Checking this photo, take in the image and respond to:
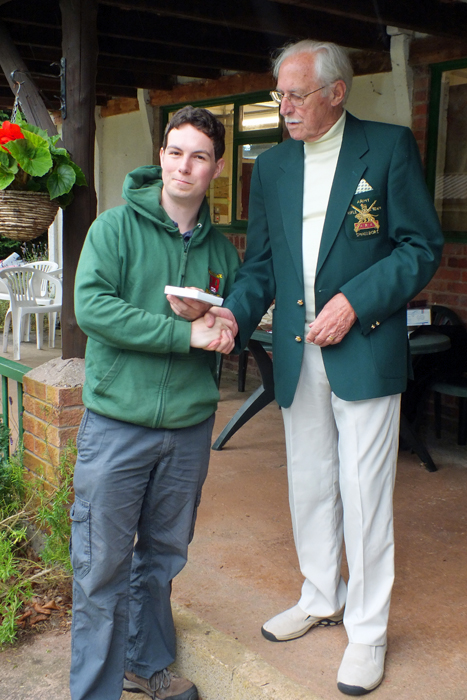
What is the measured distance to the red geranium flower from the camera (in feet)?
9.93

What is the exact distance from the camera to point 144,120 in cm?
816

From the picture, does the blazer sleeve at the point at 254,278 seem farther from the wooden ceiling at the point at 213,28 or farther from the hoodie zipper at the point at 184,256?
the wooden ceiling at the point at 213,28

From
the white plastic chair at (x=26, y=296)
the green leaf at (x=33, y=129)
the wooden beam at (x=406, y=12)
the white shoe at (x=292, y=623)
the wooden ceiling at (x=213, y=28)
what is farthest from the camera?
the white plastic chair at (x=26, y=296)

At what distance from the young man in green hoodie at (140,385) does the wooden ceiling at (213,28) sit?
7.43 feet

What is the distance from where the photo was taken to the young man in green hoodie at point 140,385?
2098 millimetres

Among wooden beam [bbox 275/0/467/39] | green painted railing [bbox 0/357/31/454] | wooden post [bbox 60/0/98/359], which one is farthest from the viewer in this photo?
wooden beam [bbox 275/0/467/39]

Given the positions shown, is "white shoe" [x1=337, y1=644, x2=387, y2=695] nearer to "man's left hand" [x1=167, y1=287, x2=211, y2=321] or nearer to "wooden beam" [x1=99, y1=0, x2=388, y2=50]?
"man's left hand" [x1=167, y1=287, x2=211, y2=321]

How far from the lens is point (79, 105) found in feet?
11.6

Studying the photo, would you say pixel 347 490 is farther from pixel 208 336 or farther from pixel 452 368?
pixel 452 368

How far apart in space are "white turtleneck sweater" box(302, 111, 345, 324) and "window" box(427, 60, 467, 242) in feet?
10.2

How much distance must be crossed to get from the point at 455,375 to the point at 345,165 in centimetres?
288

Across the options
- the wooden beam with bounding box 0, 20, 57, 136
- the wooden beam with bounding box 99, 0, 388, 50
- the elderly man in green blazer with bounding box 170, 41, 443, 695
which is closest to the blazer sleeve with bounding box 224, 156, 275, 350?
the elderly man in green blazer with bounding box 170, 41, 443, 695

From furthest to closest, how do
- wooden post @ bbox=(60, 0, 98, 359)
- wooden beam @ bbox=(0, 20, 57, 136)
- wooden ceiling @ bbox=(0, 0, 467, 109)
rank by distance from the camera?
wooden ceiling @ bbox=(0, 0, 467, 109) → wooden beam @ bbox=(0, 20, 57, 136) → wooden post @ bbox=(60, 0, 98, 359)

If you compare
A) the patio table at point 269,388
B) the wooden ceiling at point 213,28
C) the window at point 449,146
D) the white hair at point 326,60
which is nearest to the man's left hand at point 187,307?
the white hair at point 326,60
